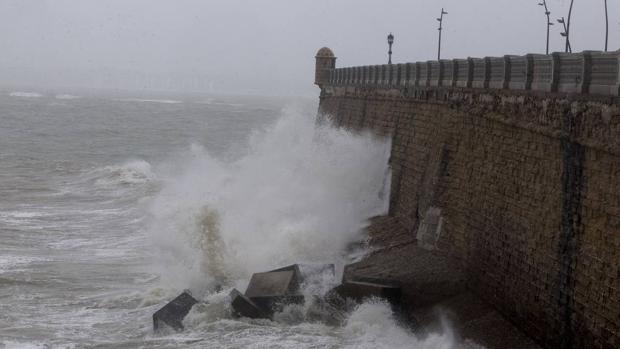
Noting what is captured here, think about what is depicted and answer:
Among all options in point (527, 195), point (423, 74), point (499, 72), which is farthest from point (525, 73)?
point (423, 74)

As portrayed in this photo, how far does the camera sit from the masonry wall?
30.1ft

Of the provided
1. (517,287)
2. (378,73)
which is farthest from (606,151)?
(378,73)

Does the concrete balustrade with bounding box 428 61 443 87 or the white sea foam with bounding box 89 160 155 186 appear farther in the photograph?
the white sea foam with bounding box 89 160 155 186

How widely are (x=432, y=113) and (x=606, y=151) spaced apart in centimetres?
826

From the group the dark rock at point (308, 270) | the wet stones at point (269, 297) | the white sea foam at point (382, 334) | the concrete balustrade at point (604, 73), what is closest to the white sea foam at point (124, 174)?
the dark rock at point (308, 270)

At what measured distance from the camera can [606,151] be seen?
925cm

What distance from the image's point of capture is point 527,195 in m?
11.2

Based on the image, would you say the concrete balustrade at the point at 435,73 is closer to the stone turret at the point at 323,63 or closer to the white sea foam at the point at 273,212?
the white sea foam at the point at 273,212

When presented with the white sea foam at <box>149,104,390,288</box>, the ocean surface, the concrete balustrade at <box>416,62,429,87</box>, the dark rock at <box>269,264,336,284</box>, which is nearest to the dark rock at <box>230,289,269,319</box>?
the ocean surface

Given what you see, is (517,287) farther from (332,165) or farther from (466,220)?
(332,165)

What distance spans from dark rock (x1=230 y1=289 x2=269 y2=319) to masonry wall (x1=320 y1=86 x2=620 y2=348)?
308 cm

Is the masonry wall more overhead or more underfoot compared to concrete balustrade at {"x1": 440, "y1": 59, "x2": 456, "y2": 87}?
more underfoot

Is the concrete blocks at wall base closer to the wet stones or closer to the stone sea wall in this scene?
the wet stones

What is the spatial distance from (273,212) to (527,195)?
29.8ft
